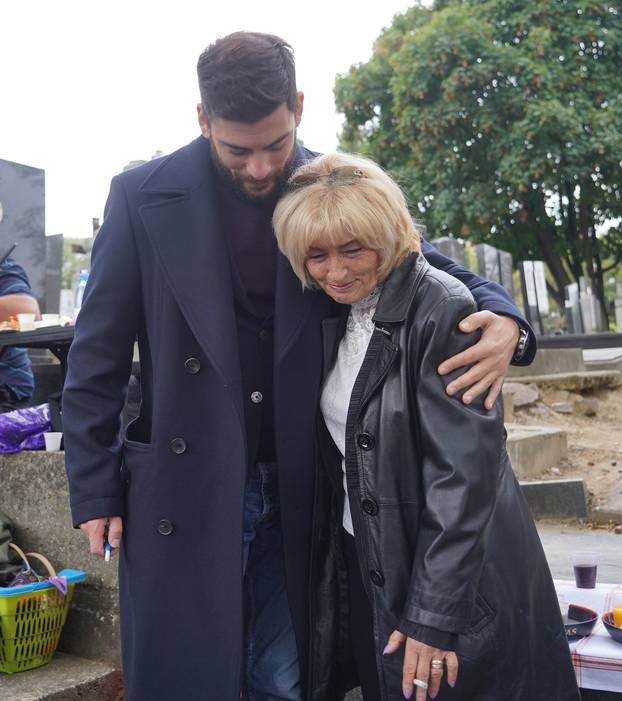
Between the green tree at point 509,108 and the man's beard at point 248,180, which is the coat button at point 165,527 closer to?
the man's beard at point 248,180

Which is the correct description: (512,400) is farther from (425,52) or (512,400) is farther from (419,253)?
(425,52)

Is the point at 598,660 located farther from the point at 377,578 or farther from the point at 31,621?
the point at 31,621

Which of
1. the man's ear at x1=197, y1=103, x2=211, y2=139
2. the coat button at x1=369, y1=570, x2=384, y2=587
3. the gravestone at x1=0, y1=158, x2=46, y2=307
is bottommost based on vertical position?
the coat button at x1=369, y1=570, x2=384, y2=587

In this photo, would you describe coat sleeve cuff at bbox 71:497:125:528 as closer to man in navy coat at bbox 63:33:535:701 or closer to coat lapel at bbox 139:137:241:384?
man in navy coat at bbox 63:33:535:701

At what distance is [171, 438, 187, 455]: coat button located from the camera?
7.19ft

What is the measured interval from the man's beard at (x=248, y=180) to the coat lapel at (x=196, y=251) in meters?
0.05

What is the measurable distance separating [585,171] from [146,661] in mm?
19115

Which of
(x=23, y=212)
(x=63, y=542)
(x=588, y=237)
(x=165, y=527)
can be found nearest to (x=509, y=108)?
(x=588, y=237)

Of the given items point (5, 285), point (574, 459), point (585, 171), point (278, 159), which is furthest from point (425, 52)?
point (278, 159)

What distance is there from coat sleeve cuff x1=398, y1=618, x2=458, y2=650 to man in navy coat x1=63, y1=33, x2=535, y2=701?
484 millimetres

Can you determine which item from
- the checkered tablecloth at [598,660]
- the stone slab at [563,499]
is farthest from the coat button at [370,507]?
the stone slab at [563,499]

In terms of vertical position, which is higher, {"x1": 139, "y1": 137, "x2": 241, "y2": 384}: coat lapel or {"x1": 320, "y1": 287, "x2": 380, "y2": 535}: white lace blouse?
{"x1": 139, "y1": 137, "x2": 241, "y2": 384}: coat lapel

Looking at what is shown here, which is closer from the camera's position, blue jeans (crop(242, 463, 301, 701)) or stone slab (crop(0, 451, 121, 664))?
blue jeans (crop(242, 463, 301, 701))

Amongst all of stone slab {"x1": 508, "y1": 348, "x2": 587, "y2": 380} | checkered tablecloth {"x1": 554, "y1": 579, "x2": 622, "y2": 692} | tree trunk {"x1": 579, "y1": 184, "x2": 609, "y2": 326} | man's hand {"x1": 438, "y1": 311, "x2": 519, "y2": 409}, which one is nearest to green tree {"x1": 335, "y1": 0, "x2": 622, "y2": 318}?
tree trunk {"x1": 579, "y1": 184, "x2": 609, "y2": 326}
